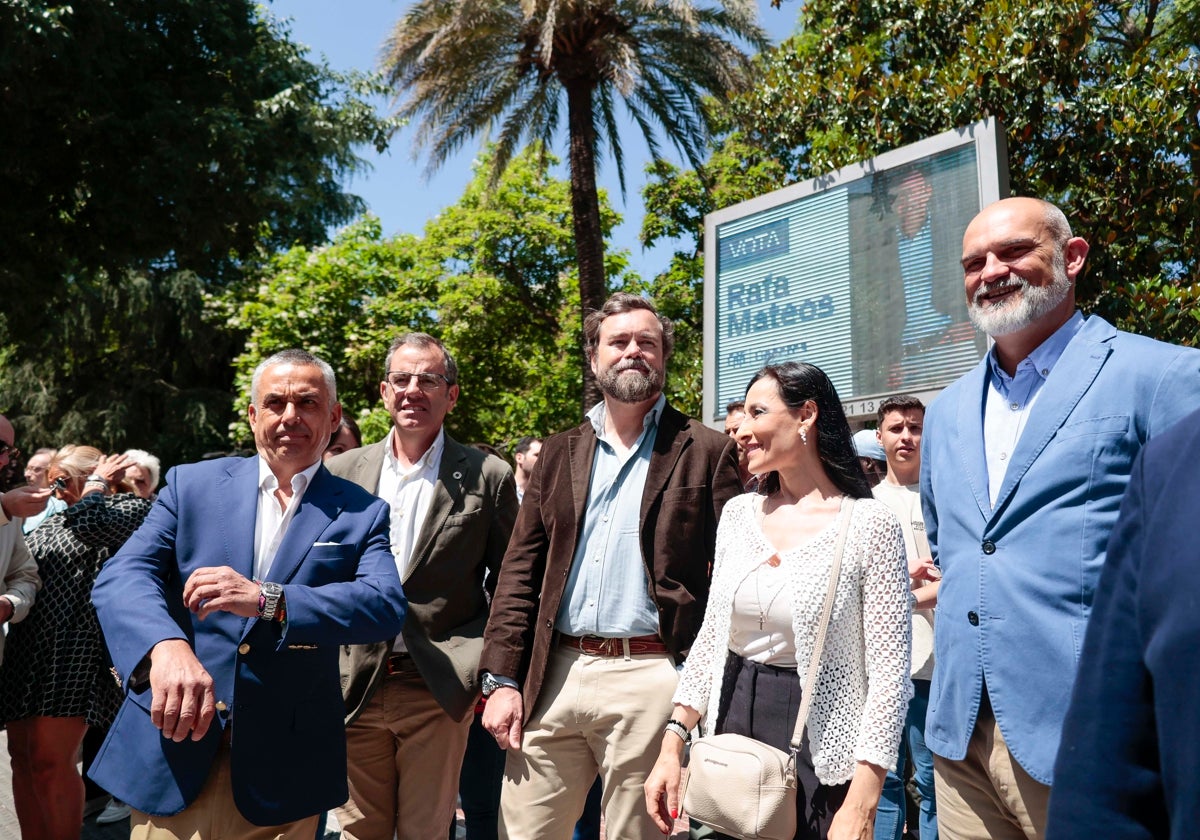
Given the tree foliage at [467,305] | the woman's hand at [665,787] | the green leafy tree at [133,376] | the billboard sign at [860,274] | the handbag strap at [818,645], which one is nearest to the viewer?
the handbag strap at [818,645]

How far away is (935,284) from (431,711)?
5.90 metres

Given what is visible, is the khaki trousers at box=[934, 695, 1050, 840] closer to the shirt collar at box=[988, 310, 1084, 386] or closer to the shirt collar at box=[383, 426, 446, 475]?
the shirt collar at box=[988, 310, 1084, 386]

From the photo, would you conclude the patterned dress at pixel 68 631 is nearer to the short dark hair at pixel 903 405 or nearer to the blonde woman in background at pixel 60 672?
the blonde woman in background at pixel 60 672

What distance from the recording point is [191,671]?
8.14 feet

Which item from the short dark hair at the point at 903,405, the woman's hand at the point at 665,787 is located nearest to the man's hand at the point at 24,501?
the woman's hand at the point at 665,787

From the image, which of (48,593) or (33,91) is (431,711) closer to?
(48,593)

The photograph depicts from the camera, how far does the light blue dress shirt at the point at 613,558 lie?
3430mm

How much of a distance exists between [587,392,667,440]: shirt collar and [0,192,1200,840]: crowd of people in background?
0.05 ft

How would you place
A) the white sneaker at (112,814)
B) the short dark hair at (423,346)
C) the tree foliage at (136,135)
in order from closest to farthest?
1. the short dark hair at (423,346)
2. the white sneaker at (112,814)
3. the tree foliage at (136,135)

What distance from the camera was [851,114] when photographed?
445 inches

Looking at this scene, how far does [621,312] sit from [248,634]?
176 cm

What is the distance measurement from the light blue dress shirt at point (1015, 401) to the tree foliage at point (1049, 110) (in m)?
8.25

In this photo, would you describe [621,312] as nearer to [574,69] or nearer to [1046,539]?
[1046,539]

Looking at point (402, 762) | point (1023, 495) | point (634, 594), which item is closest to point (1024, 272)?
point (1023, 495)
